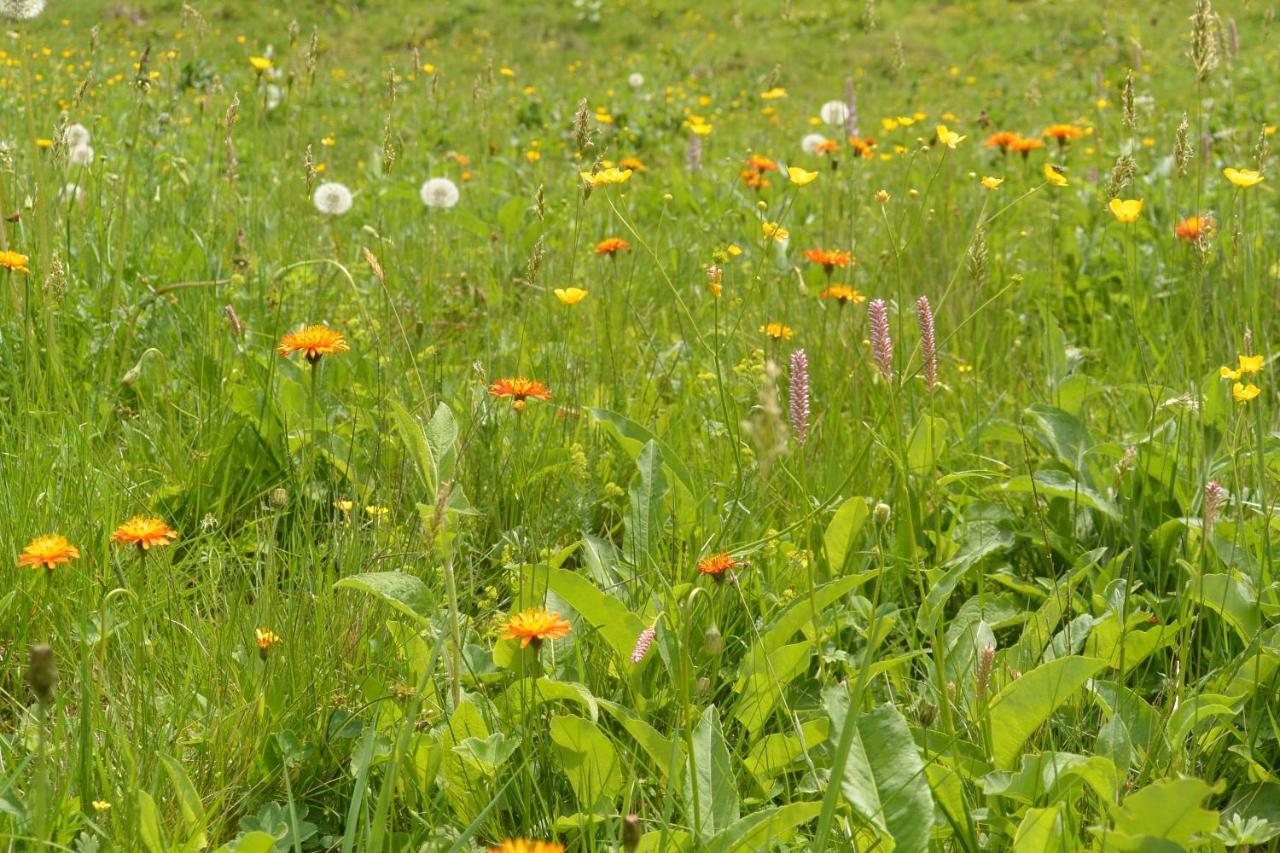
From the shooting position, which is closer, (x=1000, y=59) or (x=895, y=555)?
(x=895, y=555)

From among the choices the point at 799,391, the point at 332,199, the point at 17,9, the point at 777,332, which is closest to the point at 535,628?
the point at 799,391

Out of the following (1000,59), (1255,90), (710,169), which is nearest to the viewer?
(710,169)

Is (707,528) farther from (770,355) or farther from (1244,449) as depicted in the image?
(1244,449)

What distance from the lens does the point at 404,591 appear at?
145 centimetres

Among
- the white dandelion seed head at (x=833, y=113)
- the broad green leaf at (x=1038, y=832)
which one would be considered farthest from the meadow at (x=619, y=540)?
the white dandelion seed head at (x=833, y=113)

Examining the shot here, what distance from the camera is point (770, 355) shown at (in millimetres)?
2334

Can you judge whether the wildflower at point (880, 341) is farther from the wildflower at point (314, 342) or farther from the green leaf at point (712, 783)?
the wildflower at point (314, 342)

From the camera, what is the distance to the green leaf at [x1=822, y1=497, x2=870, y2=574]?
66.7 inches

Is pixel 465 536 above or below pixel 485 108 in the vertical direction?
below

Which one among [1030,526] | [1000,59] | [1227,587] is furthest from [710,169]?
[1000,59]

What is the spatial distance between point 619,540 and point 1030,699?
0.94 m

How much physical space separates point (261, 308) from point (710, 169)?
353cm

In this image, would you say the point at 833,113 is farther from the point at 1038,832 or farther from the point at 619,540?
the point at 1038,832

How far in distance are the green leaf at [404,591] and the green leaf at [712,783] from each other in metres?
0.36
